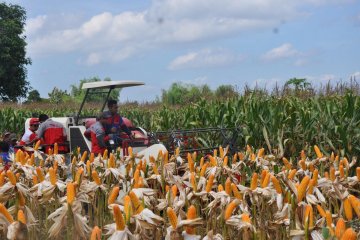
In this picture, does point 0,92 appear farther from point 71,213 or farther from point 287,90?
point 71,213

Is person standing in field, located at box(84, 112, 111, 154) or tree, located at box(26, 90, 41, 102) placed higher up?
tree, located at box(26, 90, 41, 102)

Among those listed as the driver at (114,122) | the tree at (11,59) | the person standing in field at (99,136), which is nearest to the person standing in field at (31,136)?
the driver at (114,122)

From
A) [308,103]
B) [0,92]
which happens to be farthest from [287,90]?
[0,92]

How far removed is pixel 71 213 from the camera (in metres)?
3.55

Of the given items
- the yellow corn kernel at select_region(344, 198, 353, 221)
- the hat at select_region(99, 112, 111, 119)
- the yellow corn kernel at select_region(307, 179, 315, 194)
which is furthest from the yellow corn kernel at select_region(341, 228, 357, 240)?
the hat at select_region(99, 112, 111, 119)

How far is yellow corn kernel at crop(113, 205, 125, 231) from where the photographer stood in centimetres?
305

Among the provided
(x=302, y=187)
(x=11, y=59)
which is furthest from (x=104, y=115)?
(x=11, y=59)

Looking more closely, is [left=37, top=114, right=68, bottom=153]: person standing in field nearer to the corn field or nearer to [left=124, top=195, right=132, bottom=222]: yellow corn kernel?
the corn field

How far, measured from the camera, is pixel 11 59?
5366cm

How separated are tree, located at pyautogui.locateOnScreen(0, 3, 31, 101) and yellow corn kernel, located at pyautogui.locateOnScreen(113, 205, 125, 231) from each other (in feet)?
169

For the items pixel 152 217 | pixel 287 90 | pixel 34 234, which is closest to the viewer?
pixel 152 217

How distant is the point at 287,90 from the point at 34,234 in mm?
12501

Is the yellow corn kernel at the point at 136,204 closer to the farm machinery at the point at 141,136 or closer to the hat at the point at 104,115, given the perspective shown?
the farm machinery at the point at 141,136

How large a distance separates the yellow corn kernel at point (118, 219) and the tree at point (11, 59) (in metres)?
51.6
